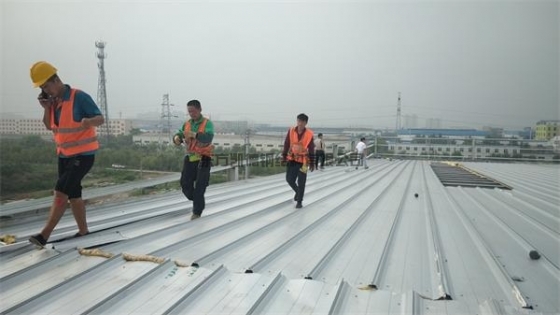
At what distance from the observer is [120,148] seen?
6461 mm

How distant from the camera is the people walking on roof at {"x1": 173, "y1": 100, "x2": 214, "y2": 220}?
4285mm

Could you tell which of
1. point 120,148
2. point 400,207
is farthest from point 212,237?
point 120,148

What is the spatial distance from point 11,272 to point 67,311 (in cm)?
67

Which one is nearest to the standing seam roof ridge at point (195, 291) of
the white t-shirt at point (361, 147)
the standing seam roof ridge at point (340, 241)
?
the standing seam roof ridge at point (340, 241)

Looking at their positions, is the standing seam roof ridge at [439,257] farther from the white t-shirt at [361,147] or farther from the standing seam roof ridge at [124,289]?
the white t-shirt at [361,147]

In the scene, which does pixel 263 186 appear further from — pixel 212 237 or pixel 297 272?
pixel 297 272

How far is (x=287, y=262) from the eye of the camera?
2.97 meters

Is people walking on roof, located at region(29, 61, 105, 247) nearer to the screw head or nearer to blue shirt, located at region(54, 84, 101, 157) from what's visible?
blue shirt, located at region(54, 84, 101, 157)

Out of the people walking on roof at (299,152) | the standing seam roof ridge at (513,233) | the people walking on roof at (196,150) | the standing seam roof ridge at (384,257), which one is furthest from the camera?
the people walking on roof at (299,152)

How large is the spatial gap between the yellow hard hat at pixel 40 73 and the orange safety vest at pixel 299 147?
3.53m

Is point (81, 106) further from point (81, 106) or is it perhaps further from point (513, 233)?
point (513, 233)

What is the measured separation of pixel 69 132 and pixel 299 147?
11.1 ft

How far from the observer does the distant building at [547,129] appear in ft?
59.6

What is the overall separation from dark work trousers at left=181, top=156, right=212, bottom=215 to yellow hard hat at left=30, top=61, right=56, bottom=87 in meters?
1.81
